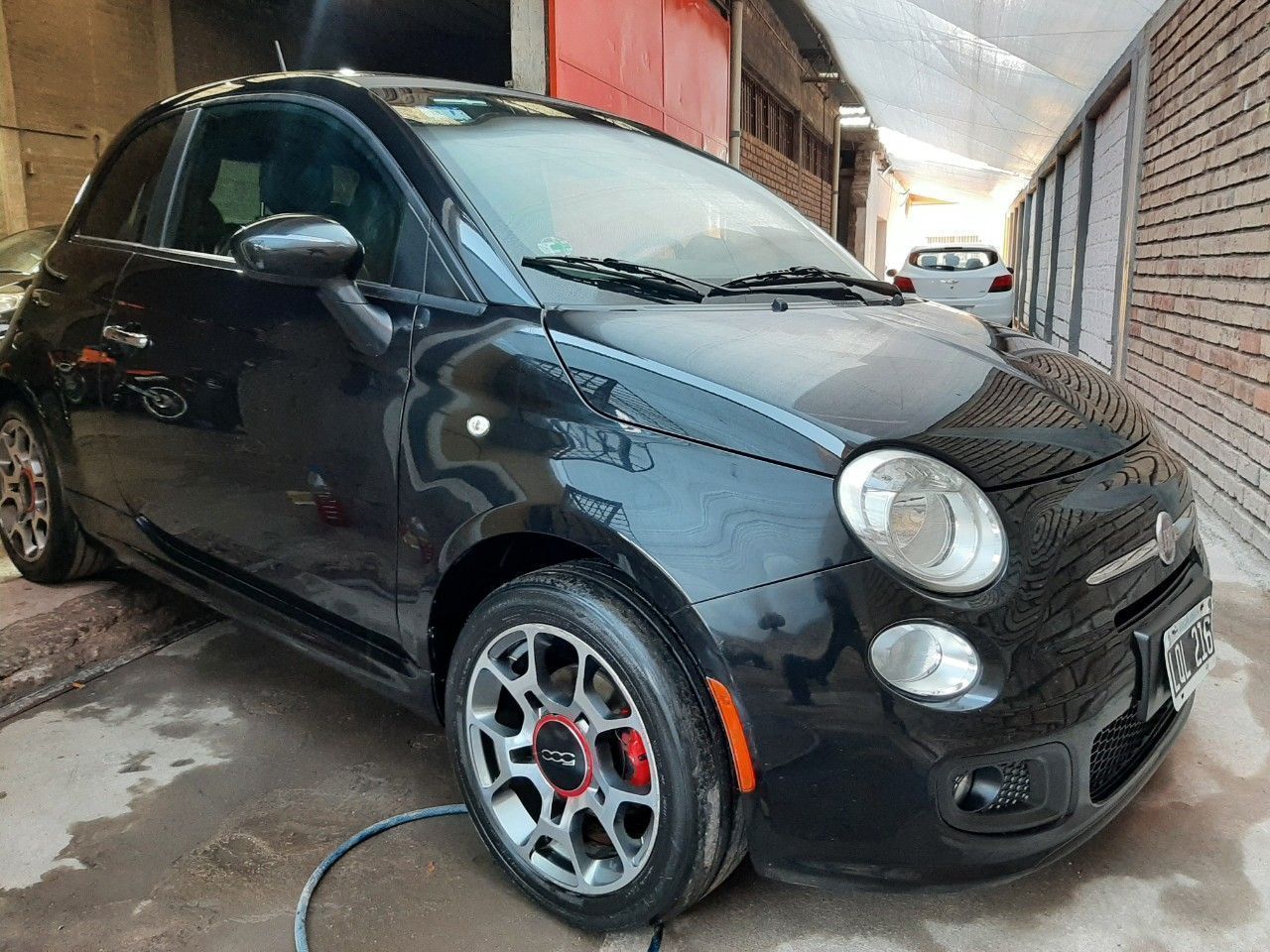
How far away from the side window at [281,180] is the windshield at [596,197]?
0.18 metres

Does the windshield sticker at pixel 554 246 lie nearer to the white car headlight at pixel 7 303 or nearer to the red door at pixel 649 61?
the red door at pixel 649 61

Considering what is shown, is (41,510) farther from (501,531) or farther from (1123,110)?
(1123,110)

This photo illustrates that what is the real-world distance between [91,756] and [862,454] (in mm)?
2130

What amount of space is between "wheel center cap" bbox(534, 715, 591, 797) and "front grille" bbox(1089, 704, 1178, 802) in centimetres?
88

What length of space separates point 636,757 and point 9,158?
9804 millimetres

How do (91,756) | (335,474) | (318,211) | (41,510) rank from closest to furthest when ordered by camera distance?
(335,474) < (318,211) < (91,756) < (41,510)

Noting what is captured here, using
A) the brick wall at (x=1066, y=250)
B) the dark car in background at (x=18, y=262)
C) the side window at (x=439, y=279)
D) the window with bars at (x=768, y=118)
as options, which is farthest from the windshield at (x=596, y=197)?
the window with bars at (x=768, y=118)

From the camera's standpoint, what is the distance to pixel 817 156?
20.7m

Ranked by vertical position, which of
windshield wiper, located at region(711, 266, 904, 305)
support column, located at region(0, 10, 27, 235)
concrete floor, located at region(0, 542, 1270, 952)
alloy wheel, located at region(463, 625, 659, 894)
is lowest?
concrete floor, located at region(0, 542, 1270, 952)

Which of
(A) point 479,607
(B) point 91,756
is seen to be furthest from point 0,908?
(A) point 479,607

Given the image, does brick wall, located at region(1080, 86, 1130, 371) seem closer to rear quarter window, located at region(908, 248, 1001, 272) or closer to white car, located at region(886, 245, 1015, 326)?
white car, located at region(886, 245, 1015, 326)

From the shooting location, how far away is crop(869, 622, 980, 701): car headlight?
1.56m

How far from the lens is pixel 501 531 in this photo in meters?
1.88

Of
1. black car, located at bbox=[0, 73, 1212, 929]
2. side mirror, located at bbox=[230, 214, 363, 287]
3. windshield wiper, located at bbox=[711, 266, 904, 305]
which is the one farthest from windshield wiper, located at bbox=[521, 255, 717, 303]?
side mirror, located at bbox=[230, 214, 363, 287]
